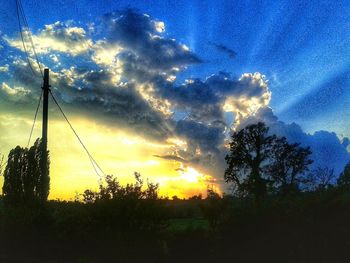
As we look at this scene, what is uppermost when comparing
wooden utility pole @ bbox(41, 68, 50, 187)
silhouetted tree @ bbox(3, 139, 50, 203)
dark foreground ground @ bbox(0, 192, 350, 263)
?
wooden utility pole @ bbox(41, 68, 50, 187)

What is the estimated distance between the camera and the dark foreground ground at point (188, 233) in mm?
15391

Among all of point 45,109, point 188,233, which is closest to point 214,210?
point 188,233

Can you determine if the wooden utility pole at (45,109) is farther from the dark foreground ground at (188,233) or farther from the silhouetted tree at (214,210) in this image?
the silhouetted tree at (214,210)

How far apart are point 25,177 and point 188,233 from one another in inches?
579

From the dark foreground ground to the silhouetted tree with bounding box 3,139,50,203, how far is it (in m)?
1.90

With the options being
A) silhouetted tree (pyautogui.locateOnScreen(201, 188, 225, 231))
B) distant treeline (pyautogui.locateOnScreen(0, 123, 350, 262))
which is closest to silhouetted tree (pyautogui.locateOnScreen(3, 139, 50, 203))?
distant treeline (pyautogui.locateOnScreen(0, 123, 350, 262))

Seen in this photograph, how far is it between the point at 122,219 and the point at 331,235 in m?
10.1

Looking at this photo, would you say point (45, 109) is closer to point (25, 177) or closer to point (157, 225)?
point (25, 177)

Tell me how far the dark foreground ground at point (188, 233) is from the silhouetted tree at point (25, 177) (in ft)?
6.23

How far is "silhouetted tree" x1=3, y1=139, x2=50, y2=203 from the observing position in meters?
28.6

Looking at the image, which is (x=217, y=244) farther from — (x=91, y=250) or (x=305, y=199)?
(x=91, y=250)

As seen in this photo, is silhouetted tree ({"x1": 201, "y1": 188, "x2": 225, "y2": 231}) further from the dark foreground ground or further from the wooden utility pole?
the wooden utility pole

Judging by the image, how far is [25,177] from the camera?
29609 millimetres

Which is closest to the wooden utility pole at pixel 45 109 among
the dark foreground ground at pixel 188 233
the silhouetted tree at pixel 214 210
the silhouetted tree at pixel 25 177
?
the silhouetted tree at pixel 25 177
